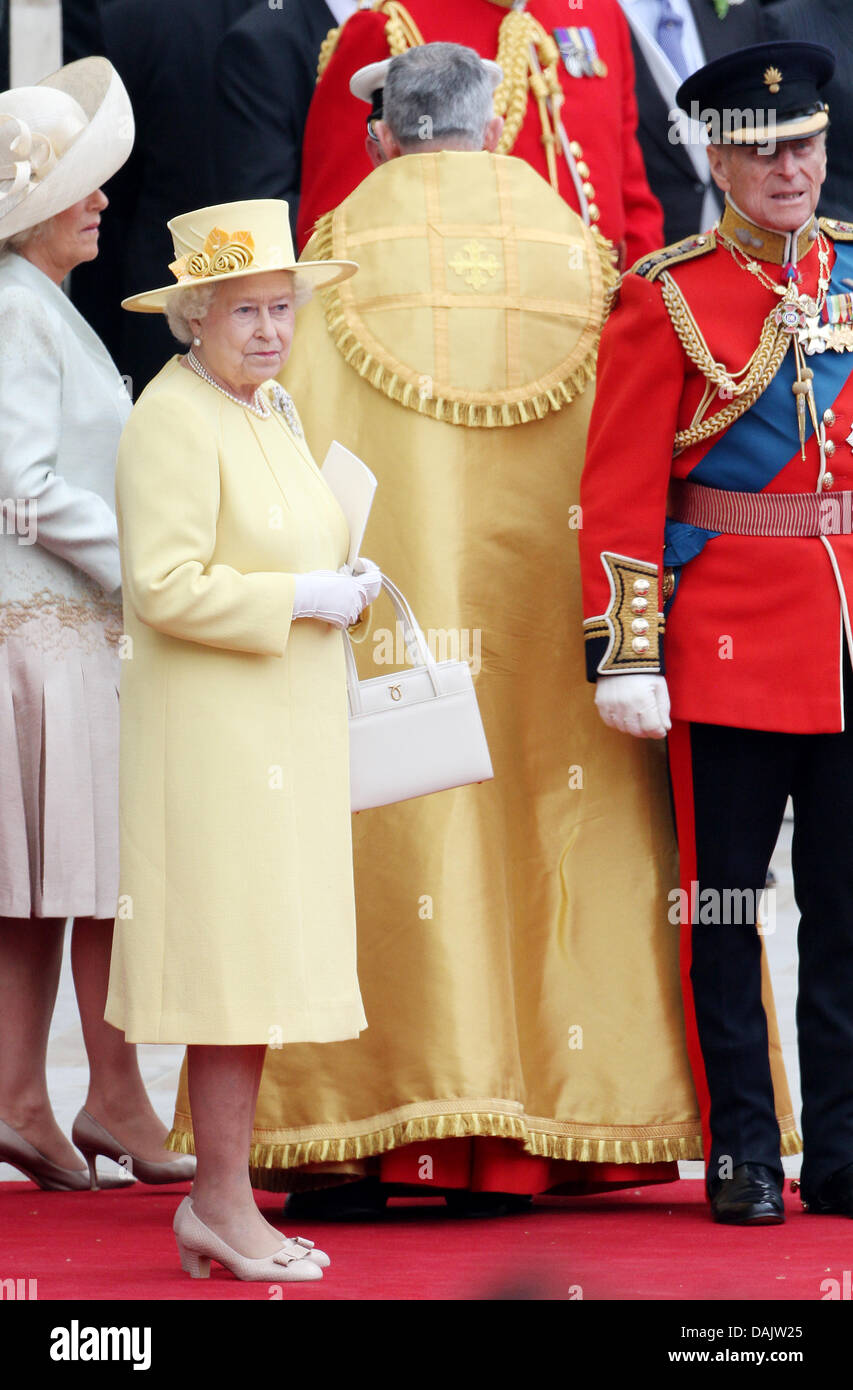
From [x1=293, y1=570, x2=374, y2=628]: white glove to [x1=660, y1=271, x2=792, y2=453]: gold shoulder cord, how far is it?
31.1 inches

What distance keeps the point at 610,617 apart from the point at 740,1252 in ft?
3.34

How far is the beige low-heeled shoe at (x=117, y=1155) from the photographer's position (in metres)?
4.58

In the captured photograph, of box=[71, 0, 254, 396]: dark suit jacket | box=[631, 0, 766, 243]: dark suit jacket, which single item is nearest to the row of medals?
box=[631, 0, 766, 243]: dark suit jacket

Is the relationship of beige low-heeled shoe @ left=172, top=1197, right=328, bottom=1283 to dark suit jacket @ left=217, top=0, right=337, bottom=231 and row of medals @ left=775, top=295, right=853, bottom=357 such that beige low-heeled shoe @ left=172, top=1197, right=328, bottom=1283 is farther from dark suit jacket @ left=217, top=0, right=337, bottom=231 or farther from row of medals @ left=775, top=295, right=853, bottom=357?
dark suit jacket @ left=217, top=0, right=337, bottom=231

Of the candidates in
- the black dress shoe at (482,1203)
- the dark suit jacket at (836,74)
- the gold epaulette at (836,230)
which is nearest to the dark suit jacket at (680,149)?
the dark suit jacket at (836,74)

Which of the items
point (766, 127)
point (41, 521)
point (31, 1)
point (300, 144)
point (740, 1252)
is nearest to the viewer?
point (740, 1252)

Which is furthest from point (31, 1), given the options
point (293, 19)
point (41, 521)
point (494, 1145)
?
point (494, 1145)

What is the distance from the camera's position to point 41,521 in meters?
4.38

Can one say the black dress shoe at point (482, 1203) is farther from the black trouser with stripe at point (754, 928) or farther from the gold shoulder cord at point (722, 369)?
the gold shoulder cord at point (722, 369)

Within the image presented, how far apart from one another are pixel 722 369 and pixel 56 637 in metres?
1.29

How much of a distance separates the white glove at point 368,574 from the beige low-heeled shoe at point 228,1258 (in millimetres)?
899

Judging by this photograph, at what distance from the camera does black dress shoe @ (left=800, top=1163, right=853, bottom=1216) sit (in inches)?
157

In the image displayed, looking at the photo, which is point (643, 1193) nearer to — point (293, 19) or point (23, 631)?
point (23, 631)

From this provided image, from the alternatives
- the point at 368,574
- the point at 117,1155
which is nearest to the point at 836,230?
the point at 368,574
